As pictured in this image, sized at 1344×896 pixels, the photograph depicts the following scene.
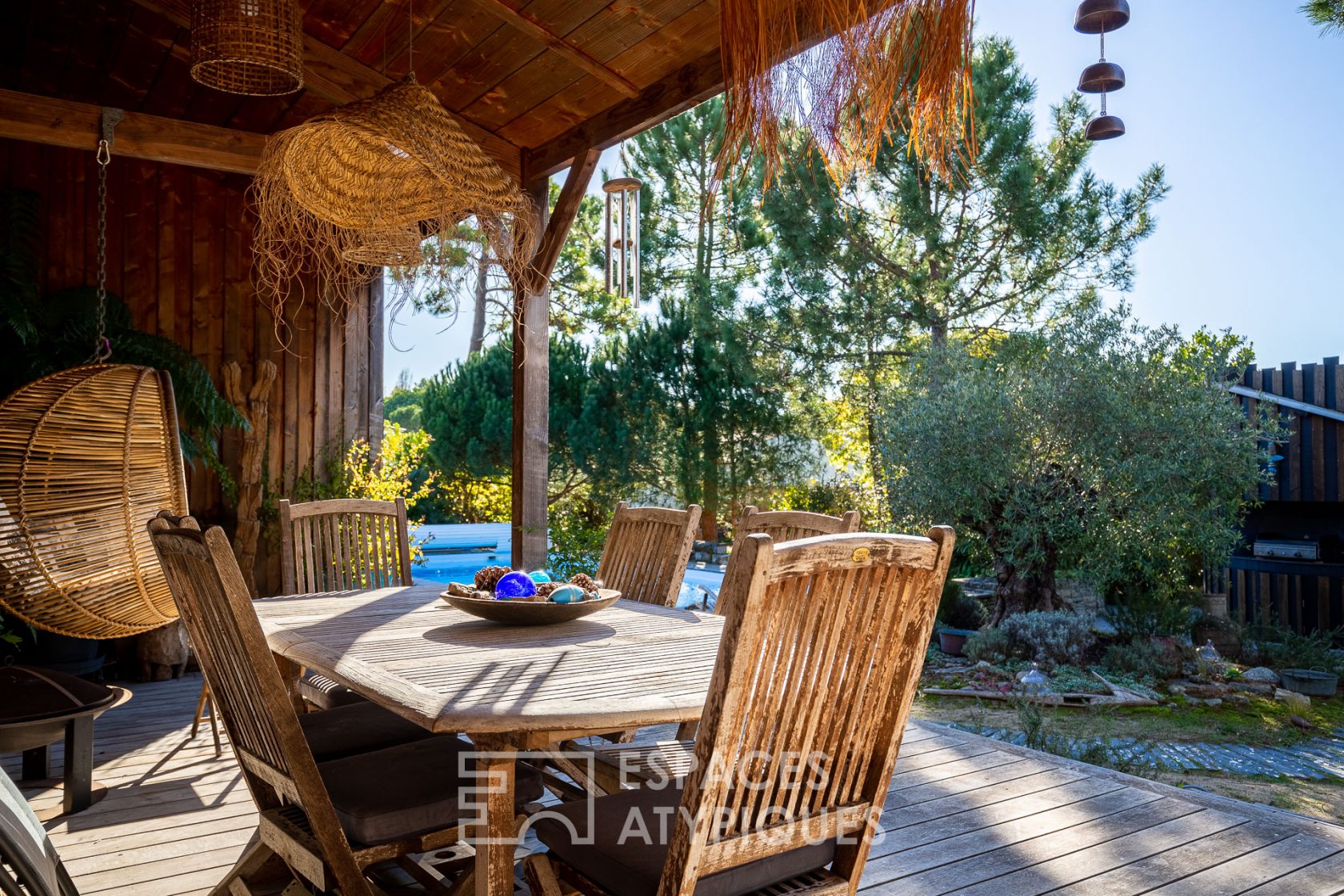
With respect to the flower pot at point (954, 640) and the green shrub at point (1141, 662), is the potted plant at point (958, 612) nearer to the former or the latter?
the flower pot at point (954, 640)

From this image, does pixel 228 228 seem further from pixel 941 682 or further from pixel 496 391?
pixel 496 391

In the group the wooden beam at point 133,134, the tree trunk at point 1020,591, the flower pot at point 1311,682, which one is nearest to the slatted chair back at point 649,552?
the wooden beam at point 133,134

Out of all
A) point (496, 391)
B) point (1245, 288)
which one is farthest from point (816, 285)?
point (1245, 288)

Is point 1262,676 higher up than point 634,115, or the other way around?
point 634,115

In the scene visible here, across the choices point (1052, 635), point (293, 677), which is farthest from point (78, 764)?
point (1052, 635)

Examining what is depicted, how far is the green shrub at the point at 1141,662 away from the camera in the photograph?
6.09m

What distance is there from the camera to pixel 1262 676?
6.03 meters

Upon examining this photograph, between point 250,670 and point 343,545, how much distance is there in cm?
187

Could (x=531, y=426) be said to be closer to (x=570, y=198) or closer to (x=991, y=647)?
(x=570, y=198)

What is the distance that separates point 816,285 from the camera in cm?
1023

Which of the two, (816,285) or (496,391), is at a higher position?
(816,285)

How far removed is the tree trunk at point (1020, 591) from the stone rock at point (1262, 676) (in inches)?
49.0

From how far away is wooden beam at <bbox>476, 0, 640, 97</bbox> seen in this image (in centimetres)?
367

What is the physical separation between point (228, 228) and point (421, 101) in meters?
2.67
